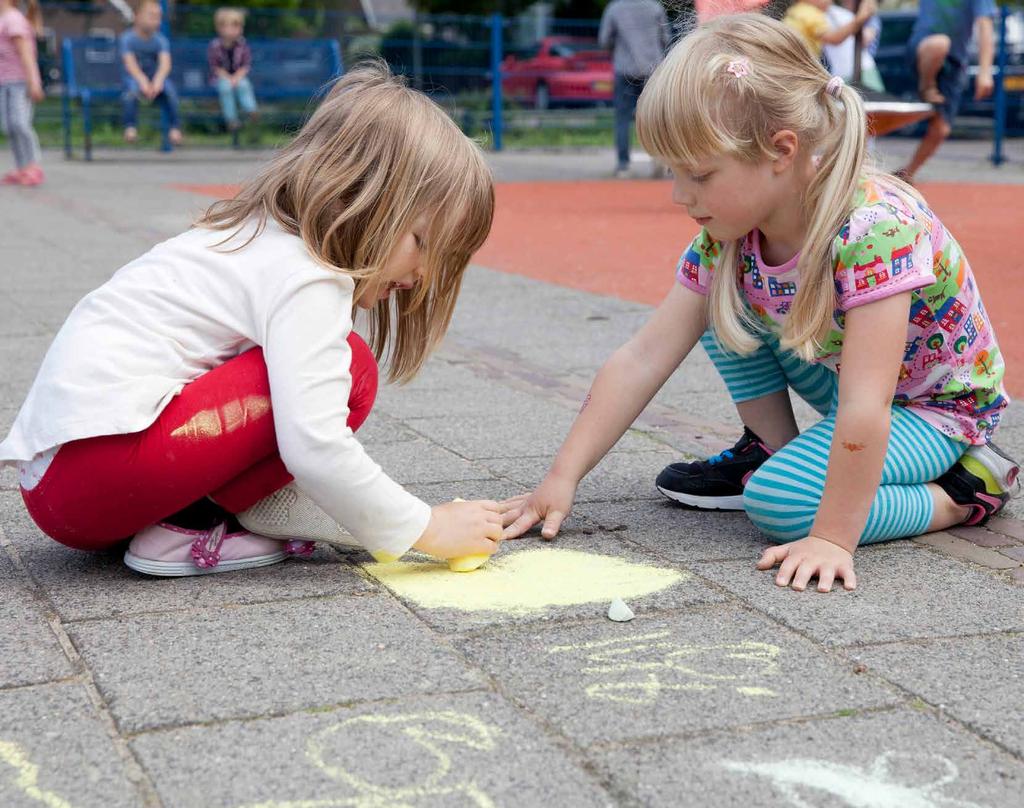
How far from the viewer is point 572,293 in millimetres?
6250

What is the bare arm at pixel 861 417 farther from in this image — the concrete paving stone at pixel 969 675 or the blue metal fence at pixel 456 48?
the blue metal fence at pixel 456 48

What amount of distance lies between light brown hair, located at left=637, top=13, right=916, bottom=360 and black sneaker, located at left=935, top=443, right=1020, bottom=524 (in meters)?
0.48

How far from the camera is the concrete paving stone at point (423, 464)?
3182 mm

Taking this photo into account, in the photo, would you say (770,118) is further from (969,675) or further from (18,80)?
(18,80)

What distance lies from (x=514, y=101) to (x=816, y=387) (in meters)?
15.4

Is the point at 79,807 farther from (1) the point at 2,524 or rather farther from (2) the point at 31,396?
(1) the point at 2,524

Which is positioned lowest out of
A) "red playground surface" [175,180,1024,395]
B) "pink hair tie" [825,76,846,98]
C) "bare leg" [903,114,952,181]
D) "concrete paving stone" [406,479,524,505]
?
"red playground surface" [175,180,1024,395]

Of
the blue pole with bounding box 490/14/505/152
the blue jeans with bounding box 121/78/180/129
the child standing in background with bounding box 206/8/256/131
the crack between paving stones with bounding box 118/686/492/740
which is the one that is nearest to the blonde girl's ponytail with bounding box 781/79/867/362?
the crack between paving stones with bounding box 118/686/492/740

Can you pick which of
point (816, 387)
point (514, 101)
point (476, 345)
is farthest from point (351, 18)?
point (816, 387)

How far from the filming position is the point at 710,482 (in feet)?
9.75

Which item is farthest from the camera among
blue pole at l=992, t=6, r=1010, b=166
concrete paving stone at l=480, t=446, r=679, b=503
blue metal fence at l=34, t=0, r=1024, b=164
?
blue metal fence at l=34, t=0, r=1024, b=164

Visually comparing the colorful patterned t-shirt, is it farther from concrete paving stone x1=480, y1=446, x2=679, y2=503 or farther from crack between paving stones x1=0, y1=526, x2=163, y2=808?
crack between paving stones x1=0, y1=526, x2=163, y2=808

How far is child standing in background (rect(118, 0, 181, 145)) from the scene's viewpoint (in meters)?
14.3

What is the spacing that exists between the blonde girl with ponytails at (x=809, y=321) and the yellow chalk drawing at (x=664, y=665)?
0.36 m
